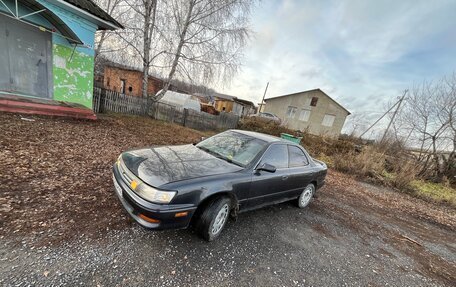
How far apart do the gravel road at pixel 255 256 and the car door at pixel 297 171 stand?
573 millimetres

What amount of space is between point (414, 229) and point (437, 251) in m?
0.92

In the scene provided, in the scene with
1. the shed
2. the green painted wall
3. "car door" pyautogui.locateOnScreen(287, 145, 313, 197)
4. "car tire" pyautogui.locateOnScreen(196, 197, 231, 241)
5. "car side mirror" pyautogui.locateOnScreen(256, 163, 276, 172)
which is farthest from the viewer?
the shed

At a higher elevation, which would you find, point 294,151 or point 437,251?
point 294,151

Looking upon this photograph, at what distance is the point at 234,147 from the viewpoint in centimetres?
355

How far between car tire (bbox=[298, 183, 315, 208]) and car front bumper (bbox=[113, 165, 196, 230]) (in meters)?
2.78

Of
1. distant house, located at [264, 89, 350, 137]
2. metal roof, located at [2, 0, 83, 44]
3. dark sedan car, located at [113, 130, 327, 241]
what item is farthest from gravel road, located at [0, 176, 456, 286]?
distant house, located at [264, 89, 350, 137]

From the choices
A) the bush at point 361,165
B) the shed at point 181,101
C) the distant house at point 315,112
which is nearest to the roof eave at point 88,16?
the shed at point 181,101

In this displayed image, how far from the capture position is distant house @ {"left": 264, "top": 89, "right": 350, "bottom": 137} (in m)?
27.8

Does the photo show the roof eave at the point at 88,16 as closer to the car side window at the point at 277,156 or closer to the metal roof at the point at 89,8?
the metal roof at the point at 89,8

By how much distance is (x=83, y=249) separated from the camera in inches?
85.1

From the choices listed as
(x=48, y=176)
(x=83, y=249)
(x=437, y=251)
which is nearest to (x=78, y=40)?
(x=48, y=176)

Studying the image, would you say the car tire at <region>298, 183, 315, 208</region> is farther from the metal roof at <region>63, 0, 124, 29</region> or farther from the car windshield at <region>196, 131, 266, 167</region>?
the metal roof at <region>63, 0, 124, 29</region>

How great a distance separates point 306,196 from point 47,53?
9501 millimetres

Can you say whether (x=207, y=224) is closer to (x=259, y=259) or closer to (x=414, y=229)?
(x=259, y=259)
